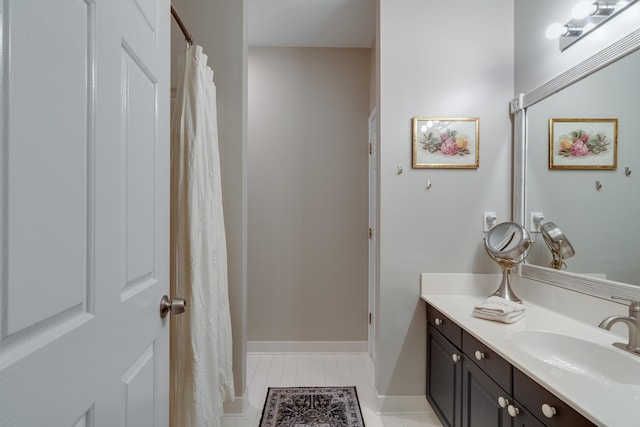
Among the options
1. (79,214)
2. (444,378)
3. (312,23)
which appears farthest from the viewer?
(312,23)

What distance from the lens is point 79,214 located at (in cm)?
64

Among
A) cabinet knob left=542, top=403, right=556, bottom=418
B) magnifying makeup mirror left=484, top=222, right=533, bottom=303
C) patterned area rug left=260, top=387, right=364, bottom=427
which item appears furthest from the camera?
patterned area rug left=260, top=387, right=364, bottom=427

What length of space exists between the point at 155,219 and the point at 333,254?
7.69ft

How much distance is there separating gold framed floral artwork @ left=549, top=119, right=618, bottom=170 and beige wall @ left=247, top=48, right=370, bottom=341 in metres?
1.62

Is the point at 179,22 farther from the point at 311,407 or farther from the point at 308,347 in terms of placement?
the point at 308,347

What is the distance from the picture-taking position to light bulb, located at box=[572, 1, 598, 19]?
1574 millimetres

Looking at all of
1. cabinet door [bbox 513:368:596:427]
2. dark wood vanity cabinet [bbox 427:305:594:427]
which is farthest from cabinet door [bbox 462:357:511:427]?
cabinet door [bbox 513:368:596:427]

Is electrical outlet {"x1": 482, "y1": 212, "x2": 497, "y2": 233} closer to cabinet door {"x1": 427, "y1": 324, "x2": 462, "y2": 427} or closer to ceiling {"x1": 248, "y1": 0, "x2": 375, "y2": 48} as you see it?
cabinet door {"x1": 427, "y1": 324, "x2": 462, "y2": 427}

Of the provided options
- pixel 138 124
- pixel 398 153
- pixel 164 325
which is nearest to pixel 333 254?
pixel 398 153

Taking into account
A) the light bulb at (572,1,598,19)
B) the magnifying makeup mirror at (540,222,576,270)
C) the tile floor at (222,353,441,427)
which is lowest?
the tile floor at (222,353,441,427)

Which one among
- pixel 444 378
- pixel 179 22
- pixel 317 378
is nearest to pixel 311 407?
pixel 317 378

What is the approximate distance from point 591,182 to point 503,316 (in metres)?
0.74

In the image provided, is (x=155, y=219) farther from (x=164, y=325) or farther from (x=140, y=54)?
(x=140, y=54)

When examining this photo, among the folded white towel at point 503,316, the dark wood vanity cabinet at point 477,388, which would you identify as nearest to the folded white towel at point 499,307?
the folded white towel at point 503,316
